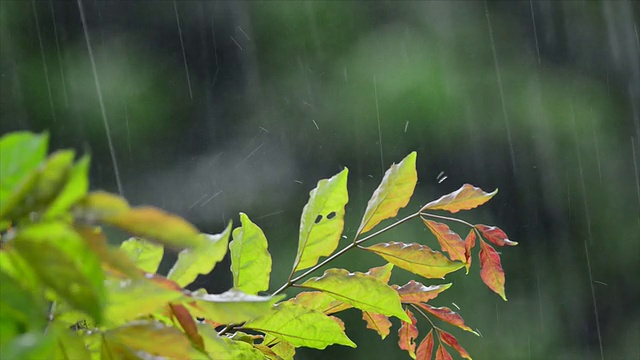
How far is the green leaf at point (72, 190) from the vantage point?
15cm

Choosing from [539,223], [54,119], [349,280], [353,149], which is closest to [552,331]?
[539,223]

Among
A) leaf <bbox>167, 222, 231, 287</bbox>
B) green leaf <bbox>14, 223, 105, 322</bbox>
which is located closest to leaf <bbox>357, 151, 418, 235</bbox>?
leaf <bbox>167, 222, 231, 287</bbox>

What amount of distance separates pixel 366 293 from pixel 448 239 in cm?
Result: 11

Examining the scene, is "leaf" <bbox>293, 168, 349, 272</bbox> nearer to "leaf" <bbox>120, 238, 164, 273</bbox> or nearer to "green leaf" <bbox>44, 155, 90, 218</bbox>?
"leaf" <bbox>120, 238, 164, 273</bbox>

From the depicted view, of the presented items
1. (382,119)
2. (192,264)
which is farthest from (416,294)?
(382,119)

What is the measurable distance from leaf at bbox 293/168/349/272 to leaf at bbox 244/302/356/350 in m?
0.03

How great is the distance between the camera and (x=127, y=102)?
11.0 feet

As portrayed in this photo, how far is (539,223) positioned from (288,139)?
1278mm

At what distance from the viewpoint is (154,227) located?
0.56 ft

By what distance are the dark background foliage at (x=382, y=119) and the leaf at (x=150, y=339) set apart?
121 inches

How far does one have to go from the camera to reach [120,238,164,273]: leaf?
0.27 metres

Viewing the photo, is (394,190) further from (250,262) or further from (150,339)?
(150,339)

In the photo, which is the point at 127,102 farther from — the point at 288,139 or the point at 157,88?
the point at 288,139

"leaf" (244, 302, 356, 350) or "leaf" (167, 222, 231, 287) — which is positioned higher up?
"leaf" (167, 222, 231, 287)
